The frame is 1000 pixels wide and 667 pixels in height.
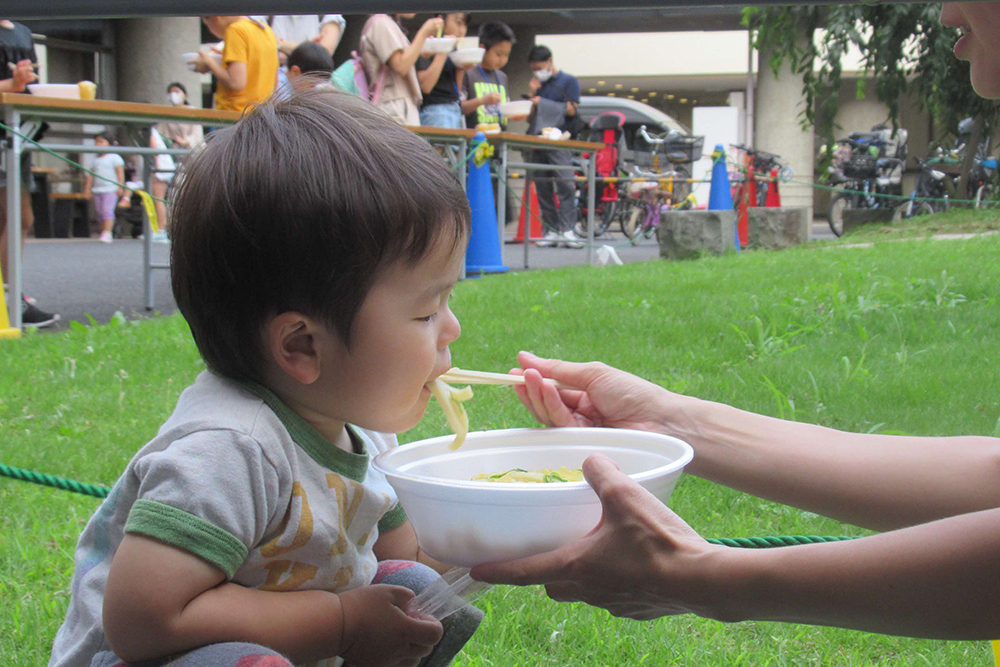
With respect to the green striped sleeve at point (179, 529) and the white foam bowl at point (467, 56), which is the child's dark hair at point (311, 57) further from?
the green striped sleeve at point (179, 529)

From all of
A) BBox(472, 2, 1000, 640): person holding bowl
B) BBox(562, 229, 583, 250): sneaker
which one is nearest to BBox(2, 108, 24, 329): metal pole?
BBox(472, 2, 1000, 640): person holding bowl

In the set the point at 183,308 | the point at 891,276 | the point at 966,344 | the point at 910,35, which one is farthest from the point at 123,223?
the point at 183,308

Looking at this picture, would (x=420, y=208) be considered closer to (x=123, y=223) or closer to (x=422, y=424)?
(x=422, y=424)

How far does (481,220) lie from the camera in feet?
21.4

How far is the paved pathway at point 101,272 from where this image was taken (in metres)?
5.18

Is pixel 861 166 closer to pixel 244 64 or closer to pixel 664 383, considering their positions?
pixel 244 64

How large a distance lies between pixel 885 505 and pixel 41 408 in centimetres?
243

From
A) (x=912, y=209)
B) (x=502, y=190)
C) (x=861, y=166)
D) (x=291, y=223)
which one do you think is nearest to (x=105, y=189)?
(x=502, y=190)

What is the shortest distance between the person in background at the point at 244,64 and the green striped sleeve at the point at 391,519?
14.7 feet

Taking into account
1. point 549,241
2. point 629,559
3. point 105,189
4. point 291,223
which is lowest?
point 629,559

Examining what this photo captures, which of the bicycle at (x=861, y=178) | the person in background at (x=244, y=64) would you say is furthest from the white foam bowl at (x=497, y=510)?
the bicycle at (x=861, y=178)

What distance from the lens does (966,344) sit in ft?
10.4

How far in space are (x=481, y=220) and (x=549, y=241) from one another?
7.83ft

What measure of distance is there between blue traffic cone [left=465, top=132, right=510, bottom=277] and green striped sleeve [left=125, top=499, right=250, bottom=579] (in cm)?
550
